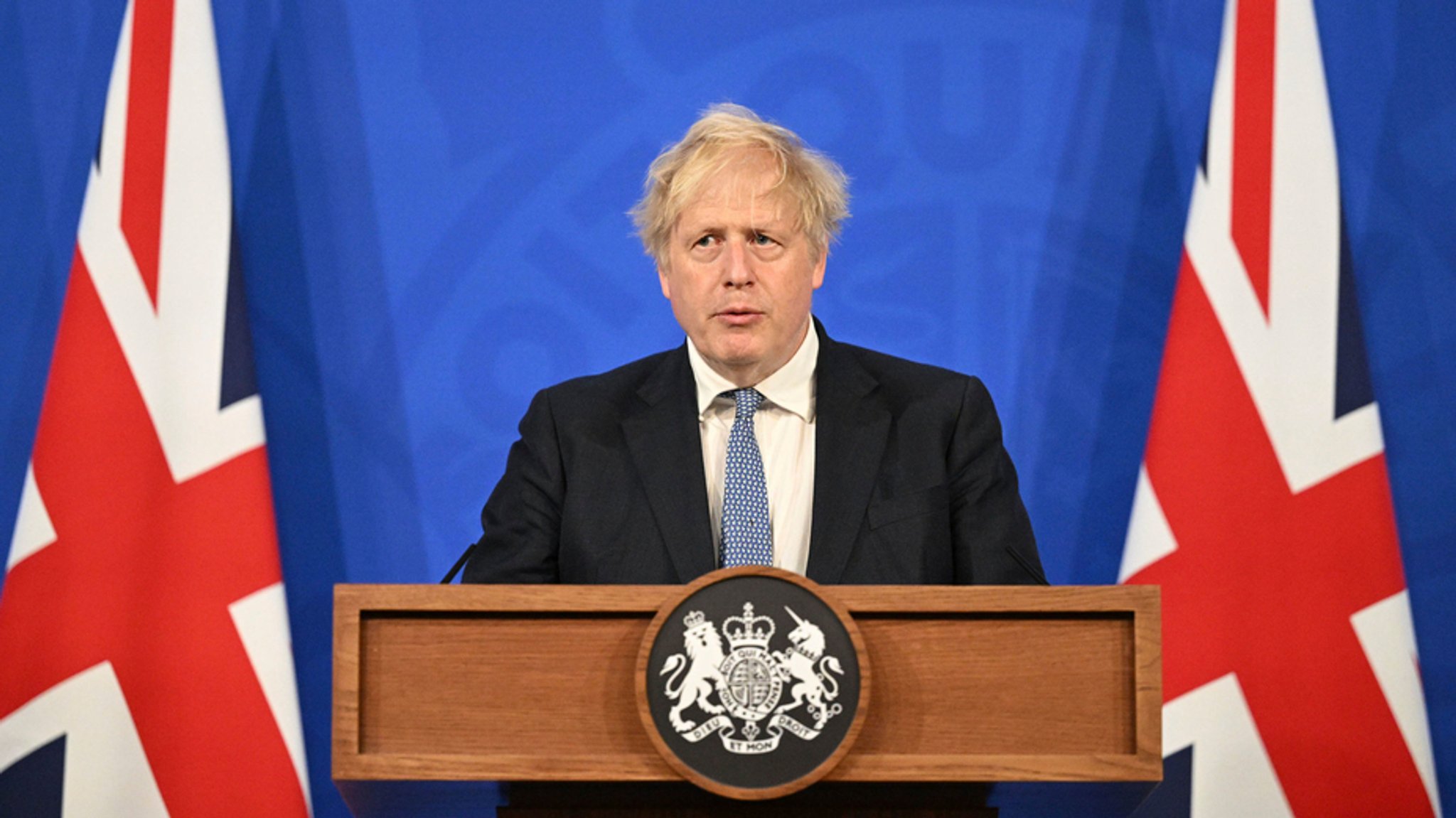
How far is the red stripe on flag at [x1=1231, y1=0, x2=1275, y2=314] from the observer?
9.45 ft

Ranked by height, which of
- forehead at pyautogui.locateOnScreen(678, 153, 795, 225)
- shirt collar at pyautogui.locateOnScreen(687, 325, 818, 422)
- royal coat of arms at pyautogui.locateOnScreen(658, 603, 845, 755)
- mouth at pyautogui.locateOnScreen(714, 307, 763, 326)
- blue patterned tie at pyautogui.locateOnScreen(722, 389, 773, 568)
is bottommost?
royal coat of arms at pyautogui.locateOnScreen(658, 603, 845, 755)

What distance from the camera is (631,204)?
10.5 feet

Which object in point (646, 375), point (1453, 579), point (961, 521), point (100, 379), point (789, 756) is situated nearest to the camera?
point (789, 756)

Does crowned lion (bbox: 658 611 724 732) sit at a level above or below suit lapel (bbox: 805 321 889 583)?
below

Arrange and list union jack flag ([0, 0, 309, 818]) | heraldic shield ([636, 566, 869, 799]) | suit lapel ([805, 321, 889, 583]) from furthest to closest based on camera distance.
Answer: union jack flag ([0, 0, 309, 818]) → suit lapel ([805, 321, 889, 583]) → heraldic shield ([636, 566, 869, 799])

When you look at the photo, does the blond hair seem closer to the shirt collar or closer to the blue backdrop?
the shirt collar

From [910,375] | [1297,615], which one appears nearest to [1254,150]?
[1297,615]

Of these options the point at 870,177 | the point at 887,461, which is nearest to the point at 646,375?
the point at 887,461

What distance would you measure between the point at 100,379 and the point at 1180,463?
2.20m

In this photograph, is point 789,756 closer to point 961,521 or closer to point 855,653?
point 855,653

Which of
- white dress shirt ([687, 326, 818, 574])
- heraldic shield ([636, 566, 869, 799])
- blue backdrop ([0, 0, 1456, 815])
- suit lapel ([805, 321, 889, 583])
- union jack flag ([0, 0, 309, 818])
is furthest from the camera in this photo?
blue backdrop ([0, 0, 1456, 815])

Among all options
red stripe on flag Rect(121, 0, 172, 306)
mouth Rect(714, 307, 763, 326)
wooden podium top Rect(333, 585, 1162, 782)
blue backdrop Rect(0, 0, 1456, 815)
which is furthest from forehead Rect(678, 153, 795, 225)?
red stripe on flag Rect(121, 0, 172, 306)

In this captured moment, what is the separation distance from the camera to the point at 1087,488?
3129 mm

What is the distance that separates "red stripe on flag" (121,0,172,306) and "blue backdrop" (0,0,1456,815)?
233 millimetres
